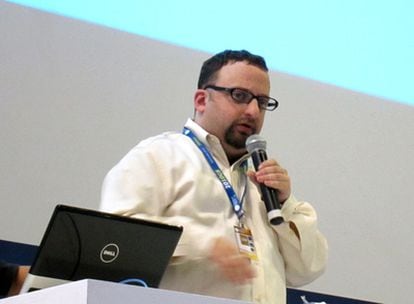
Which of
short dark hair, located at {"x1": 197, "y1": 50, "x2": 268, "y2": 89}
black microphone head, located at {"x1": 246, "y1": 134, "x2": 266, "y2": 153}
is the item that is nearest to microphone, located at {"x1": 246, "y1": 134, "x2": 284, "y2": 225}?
black microphone head, located at {"x1": 246, "y1": 134, "x2": 266, "y2": 153}

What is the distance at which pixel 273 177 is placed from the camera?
2.00 meters

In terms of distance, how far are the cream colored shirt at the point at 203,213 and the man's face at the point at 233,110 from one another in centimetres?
3

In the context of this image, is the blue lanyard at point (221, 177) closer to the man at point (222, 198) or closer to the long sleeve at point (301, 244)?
the man at point (222, 198)

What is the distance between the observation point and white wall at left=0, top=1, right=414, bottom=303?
8.51 feet

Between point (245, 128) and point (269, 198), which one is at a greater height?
point (245, 128)

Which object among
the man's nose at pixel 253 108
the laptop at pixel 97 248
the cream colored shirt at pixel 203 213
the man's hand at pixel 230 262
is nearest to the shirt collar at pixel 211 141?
the cream colored shirt at pixel 203 213

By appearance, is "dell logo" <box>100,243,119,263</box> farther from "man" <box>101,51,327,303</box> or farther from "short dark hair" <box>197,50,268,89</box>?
"short dark hair" <box>197,50,268,89</box>

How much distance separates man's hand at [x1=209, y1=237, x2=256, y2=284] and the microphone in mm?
201

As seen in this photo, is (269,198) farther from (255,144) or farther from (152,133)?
(152,133)

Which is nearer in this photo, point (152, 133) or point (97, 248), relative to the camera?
point (97, 248)

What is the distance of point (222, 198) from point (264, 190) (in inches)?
4.6

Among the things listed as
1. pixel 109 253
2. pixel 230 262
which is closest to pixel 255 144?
pixel 230 262

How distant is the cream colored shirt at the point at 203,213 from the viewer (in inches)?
74.2

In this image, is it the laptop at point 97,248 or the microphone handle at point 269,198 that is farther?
the microphone handle at point 269,198
